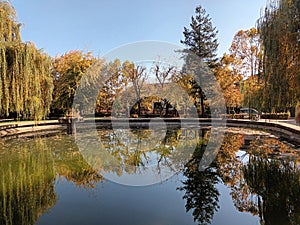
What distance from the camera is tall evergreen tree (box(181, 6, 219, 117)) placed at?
65.5ft

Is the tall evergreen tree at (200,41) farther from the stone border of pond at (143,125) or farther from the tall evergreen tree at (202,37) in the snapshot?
the stone border of pond at (143,125)

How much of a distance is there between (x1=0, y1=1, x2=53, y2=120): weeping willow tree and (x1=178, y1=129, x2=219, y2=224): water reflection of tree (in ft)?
23.0

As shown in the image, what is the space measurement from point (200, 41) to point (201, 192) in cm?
1822

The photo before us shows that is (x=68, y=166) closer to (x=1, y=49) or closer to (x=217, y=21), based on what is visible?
(x=1, y=49)

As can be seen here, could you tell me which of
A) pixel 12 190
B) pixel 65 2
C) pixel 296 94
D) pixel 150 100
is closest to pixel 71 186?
pixel 12 190

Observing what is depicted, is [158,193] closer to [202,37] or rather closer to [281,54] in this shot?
[281,54]

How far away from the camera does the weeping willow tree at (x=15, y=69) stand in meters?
8.40

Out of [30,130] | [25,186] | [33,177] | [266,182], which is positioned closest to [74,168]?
[33,177]

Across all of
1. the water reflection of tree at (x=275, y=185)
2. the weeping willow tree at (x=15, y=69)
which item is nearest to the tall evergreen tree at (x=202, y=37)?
the weeping willow tree at (x=15, y=69)

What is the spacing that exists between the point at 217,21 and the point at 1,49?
60.2ft

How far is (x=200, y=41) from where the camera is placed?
20297 millimetres

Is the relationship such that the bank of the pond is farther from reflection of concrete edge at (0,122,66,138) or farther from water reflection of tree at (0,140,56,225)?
water reflection of tree at (0,140,56,225)

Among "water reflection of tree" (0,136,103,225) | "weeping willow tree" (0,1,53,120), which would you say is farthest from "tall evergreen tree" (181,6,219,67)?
"water reflection of tree" (0,136,103,225)

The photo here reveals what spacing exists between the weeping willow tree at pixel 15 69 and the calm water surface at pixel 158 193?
2.73 m
